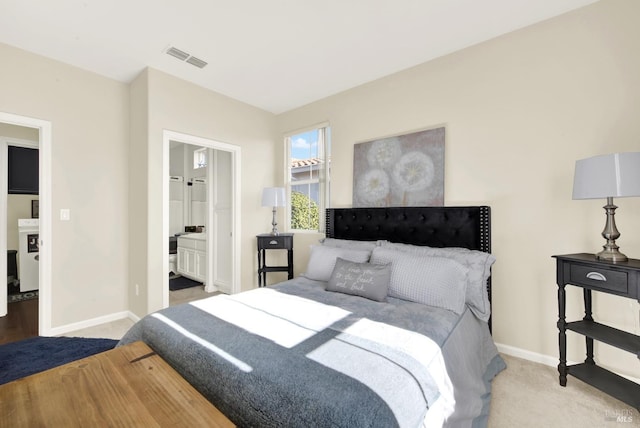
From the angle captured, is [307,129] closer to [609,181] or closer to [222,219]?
[222,219]

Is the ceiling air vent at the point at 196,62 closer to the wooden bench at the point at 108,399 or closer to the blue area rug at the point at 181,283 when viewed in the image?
the wooden bench at the point at 108,399

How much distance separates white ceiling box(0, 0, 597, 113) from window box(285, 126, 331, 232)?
0.87 meters

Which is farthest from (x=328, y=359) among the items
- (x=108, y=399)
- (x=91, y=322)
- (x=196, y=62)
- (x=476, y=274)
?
(x=91, y=322)

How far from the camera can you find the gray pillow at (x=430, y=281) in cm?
196

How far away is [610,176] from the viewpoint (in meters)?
1.66

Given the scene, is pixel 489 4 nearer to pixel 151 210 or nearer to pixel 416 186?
pixel 416 186

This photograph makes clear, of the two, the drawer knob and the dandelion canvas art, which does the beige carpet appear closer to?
the drawer knob

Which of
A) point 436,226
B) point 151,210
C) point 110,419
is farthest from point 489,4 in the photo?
point 151,210

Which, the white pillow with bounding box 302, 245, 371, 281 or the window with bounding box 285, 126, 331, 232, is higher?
the window with bounding box 285, 126, 331, 232

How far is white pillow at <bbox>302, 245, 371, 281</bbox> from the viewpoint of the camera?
2588mm

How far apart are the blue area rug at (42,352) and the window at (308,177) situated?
2.46 meters

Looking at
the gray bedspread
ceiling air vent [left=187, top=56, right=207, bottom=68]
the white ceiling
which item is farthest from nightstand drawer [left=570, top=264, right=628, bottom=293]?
ceiling air vent [left=187, top=56, right=207, bottom=68]

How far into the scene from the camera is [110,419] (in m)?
0.90

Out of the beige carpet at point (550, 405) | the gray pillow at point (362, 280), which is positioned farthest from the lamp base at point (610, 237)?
the gray pillow at point (362, 280)
